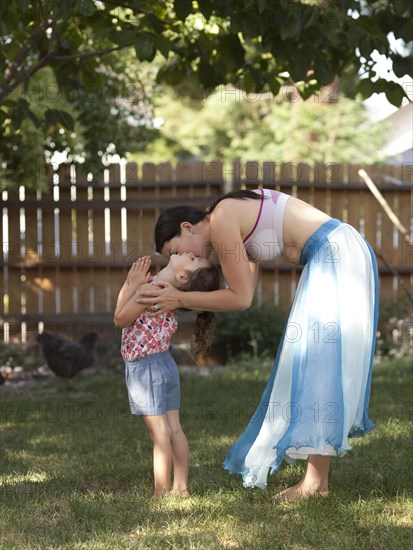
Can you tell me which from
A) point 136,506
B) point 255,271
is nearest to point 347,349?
point 255,271

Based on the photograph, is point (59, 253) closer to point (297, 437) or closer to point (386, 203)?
point (386, 203)

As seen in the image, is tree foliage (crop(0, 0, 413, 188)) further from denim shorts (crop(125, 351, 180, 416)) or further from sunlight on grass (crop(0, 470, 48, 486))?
sunlight on grass (crop(0, 470, 48, 486))

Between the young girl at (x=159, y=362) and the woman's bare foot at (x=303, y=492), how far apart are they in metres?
0.41

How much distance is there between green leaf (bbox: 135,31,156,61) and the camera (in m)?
4.95

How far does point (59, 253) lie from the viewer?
9.12 metres

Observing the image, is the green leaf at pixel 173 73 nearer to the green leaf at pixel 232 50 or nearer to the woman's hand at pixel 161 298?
the green leaf at pixel 232 50

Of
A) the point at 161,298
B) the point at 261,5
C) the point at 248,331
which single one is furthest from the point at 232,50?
the point at 248,331

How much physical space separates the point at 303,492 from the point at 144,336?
92cm

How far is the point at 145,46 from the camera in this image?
16.3ft

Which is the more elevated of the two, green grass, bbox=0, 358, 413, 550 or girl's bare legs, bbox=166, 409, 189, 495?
girl's bare legs, bbox=166, 409, 189, 495

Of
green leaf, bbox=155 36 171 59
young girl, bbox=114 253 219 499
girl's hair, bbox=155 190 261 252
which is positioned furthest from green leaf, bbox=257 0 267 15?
young girl, bbox=114 253 219 499

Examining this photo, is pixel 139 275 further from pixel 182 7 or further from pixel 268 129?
pixel 268 129

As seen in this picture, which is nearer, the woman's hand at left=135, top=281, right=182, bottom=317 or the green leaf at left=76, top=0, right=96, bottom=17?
the woman's hand at left=135, top=281, right=182, bottom=317

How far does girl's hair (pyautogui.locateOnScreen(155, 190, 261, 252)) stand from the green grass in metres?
1.08
